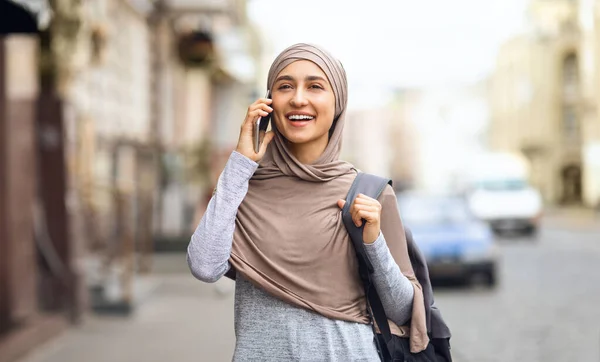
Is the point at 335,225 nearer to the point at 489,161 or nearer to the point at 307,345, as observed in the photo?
the point at 307,345

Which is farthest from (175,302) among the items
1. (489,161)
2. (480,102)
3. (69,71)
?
(480,102)

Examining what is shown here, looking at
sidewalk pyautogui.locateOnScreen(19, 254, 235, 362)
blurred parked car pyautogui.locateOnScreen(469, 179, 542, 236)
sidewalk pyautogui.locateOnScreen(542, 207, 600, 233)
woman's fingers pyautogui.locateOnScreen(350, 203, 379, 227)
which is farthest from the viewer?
sidewalk pyautogui.locateOnScreen(542, 207, 600, 233)

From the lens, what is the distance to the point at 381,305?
2805 mm

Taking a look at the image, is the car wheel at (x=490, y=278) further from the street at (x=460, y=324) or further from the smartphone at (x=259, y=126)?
the smartphone at (x=259, y=126)

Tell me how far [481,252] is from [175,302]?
4.82 meters

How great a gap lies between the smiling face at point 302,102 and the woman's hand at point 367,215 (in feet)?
0.82

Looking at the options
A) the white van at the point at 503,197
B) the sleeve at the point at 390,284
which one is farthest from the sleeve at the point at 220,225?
the white van at the point at 503,197

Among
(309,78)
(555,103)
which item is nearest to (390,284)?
(309,78)

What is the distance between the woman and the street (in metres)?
5.95

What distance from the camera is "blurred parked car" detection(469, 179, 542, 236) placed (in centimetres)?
2880

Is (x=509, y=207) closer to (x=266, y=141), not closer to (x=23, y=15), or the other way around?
(x=23, y=15)

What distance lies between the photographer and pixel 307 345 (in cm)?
271

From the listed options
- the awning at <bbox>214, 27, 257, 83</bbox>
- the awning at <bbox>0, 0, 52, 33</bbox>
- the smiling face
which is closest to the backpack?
the smiling face

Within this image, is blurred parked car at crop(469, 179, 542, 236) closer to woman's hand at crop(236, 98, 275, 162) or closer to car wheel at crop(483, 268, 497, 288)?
car wheel at crop(483, 268, 497, 288)
